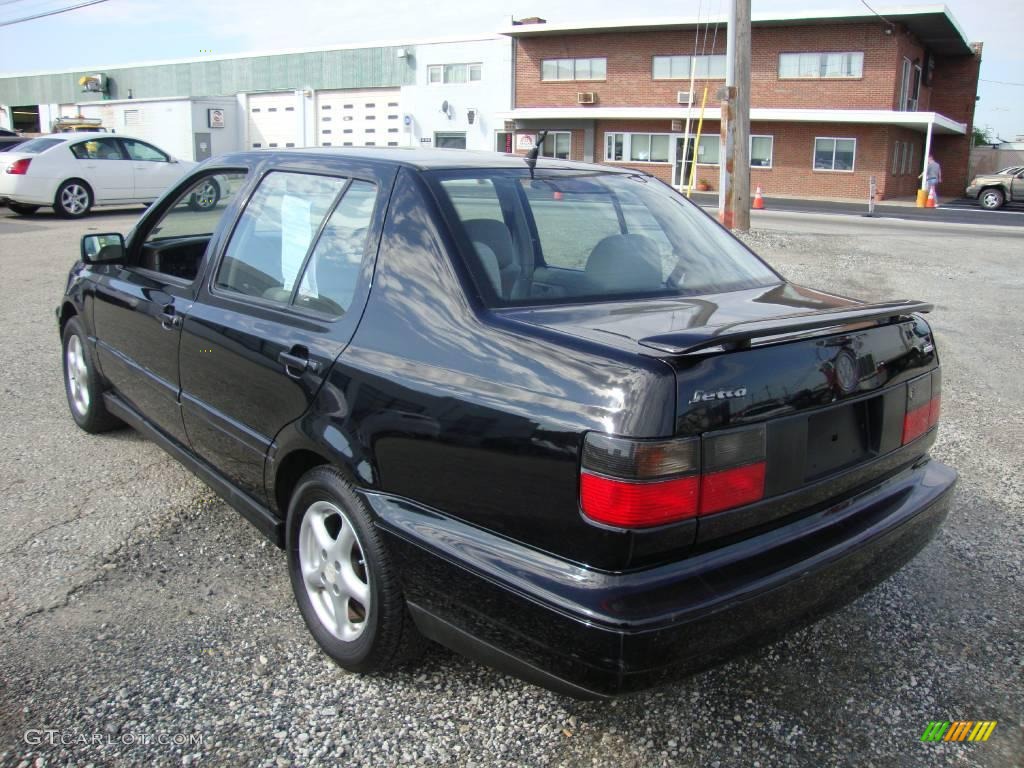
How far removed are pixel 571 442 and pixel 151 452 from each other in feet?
11.3

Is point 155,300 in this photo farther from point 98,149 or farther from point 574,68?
point 574,68

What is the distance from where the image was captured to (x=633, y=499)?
6.93 feet

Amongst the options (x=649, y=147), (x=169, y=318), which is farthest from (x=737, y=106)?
(x=649, y=147)

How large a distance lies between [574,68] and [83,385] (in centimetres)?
4024

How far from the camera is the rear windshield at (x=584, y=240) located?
2.81 meters

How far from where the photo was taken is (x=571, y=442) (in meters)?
2.17

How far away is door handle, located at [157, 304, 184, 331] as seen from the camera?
3682 mm

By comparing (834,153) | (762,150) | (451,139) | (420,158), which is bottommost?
(420,158)

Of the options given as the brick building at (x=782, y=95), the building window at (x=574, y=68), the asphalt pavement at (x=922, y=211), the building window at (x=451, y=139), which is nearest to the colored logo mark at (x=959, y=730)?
the asphalt pavement at (x=922, y=211)

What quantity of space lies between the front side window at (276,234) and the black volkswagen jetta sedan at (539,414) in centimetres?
1

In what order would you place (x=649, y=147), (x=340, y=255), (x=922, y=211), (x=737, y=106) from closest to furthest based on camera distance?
(x=340, y=255) < (x=737, y=106) < (x=922, y=211) < (x=649, y=147)

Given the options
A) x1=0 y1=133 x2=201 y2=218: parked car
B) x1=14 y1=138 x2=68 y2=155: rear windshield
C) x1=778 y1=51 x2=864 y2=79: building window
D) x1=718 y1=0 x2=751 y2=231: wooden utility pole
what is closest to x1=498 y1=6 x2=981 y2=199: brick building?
x1=778 y1=51 x2=864 y2=79: building window

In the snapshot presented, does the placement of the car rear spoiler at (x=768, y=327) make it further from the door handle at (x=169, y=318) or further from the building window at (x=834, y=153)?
the building window at (x=834, y=153)

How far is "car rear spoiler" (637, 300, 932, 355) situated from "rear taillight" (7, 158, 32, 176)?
55.9 feet
